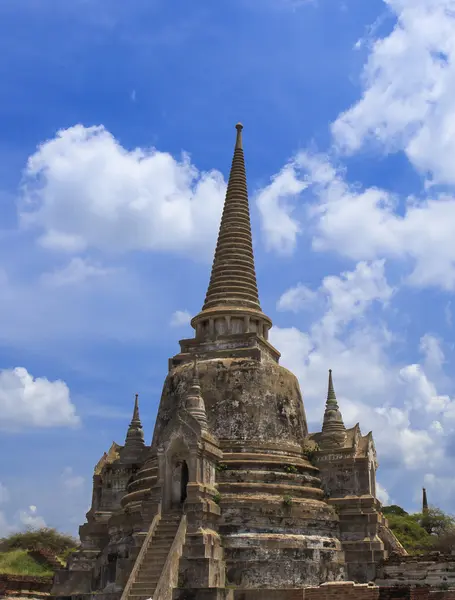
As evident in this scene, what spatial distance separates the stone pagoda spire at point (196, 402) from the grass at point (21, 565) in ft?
70.0

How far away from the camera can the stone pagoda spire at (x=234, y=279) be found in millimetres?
37781

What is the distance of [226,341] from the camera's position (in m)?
36.9

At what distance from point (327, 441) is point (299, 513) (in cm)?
480

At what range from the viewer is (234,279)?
3938 cm

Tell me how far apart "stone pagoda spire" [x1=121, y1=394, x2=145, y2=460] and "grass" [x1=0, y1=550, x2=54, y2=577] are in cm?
1394

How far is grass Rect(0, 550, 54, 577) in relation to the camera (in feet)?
156

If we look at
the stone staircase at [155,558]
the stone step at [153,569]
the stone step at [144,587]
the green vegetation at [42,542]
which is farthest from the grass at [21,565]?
the stone step at [144,587]

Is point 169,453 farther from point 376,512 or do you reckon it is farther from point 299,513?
point 376,512

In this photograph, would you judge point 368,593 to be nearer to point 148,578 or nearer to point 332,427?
point 148,578

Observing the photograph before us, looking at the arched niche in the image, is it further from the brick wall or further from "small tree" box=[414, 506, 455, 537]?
"small tree" box=[414, 506, 455, 537]

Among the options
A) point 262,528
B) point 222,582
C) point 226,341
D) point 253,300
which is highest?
point 253,300

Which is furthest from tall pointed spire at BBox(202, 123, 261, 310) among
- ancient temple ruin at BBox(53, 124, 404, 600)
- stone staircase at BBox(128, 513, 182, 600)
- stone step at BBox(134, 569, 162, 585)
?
stone step at BBox(134, 569, 162, 585)

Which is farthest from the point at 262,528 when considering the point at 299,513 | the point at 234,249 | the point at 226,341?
the point at 234,249

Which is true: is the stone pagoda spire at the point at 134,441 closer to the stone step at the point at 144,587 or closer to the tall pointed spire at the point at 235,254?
the tall pointed spire at the point at 235,254
